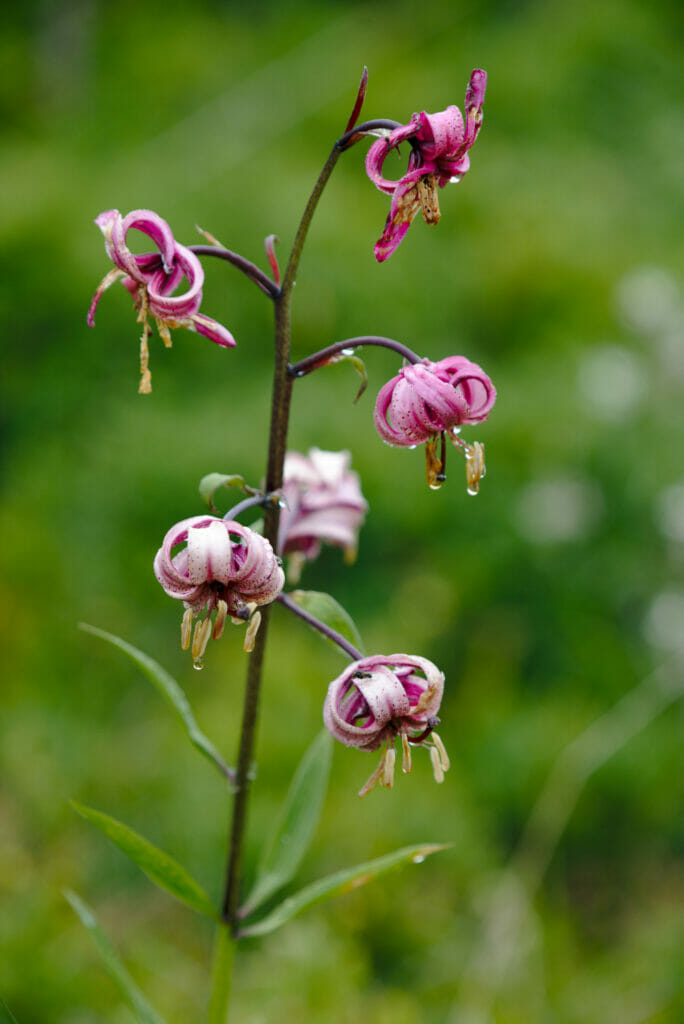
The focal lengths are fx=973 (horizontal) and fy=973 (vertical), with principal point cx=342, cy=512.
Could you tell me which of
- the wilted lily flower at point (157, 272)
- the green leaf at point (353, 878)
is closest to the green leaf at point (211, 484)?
the wilted lily flower at point (157, 272)

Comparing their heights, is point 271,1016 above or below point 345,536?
below

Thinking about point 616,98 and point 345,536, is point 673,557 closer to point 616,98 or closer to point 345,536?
point 345,536

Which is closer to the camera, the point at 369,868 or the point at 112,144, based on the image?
the point at 369,868

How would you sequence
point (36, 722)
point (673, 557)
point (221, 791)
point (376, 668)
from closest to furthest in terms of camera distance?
1. point (376, 668)
2. point (221, 791)
3. point (36, 722)
4. point (673, 557)

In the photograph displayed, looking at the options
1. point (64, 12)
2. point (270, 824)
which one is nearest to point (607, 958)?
point (270, 824)

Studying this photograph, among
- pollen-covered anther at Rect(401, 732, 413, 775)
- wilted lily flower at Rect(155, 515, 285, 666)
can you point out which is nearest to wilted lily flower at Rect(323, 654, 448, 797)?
pollen-covered anther at Rect(401, 732, 413, 775)

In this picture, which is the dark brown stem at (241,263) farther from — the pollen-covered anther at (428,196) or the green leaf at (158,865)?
the green leaf at (158,865)

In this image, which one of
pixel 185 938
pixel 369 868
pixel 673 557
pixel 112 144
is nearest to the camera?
pixel 369 868
